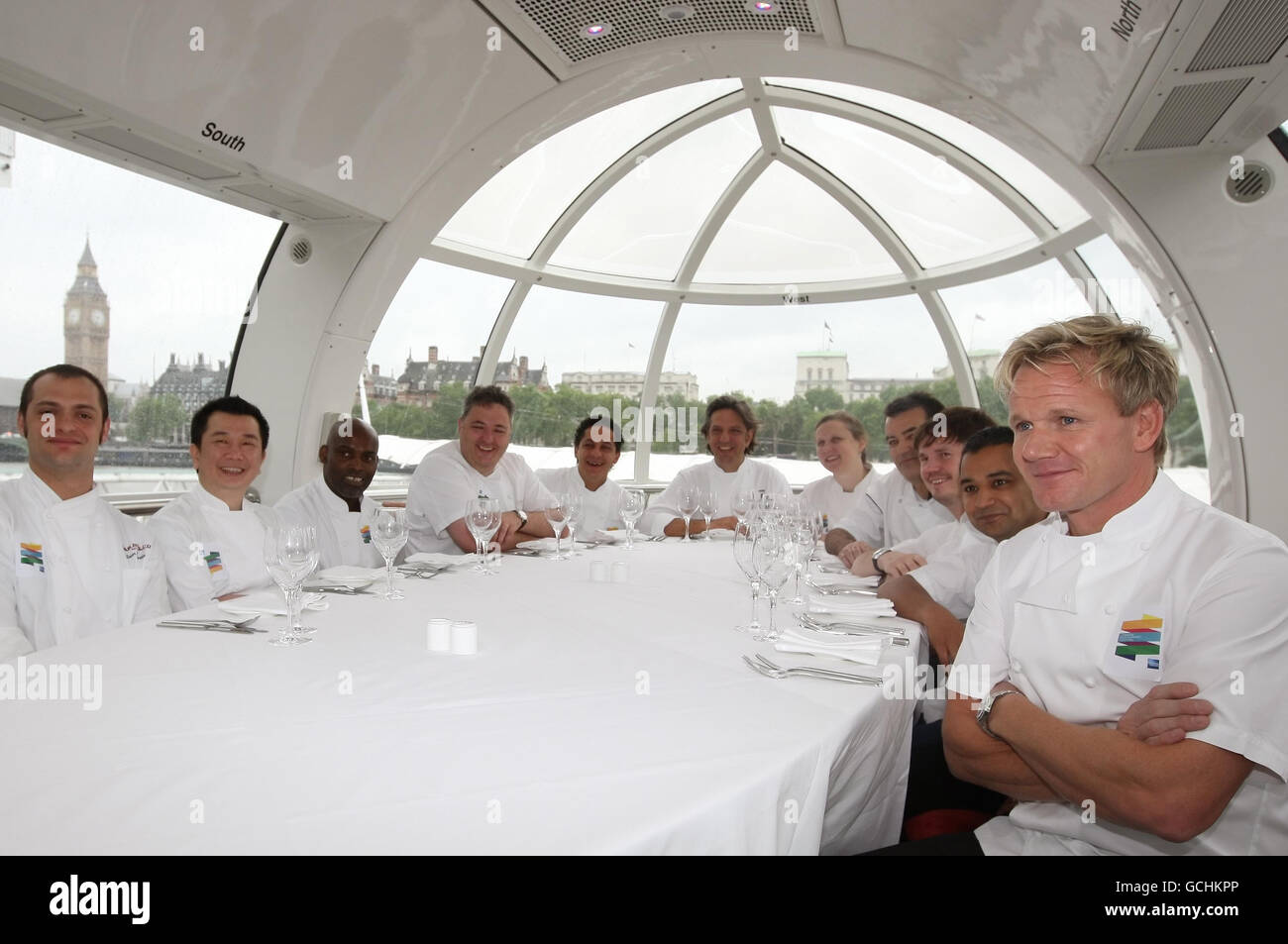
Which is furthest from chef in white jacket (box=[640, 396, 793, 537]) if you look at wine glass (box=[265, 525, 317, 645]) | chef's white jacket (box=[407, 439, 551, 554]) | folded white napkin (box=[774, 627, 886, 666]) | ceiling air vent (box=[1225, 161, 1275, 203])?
wine glass (box=[265, 525, 317, 645])

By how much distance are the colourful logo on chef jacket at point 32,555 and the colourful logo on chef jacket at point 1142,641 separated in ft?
9.68

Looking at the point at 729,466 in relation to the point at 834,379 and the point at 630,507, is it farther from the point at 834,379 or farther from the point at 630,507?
the point at 834,379

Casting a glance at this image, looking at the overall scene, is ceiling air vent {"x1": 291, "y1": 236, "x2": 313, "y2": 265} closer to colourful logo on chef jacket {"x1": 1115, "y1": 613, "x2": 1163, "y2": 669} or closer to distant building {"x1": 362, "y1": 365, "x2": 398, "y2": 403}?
distant building {"x1": 362, "y1": 365, "x2": 398, "y2": 403}

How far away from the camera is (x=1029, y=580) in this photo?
173cm

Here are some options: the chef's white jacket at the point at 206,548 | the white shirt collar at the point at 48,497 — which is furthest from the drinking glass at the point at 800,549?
the white shirt collar at the point at 48,497

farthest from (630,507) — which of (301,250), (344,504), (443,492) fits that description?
(301,250)

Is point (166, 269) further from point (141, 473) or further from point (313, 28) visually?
point (313, 28)

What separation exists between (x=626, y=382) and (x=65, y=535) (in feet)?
20.6

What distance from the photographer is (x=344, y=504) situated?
3867 mm

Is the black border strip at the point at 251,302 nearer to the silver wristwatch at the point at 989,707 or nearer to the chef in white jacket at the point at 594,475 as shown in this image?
the chef in white jacket at the point at 594,475

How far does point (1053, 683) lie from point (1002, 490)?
3.85 feet

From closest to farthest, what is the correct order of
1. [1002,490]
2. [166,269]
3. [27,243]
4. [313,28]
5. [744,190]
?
[1002,490], [313,28], [27,243], [166,269], [744,190]
